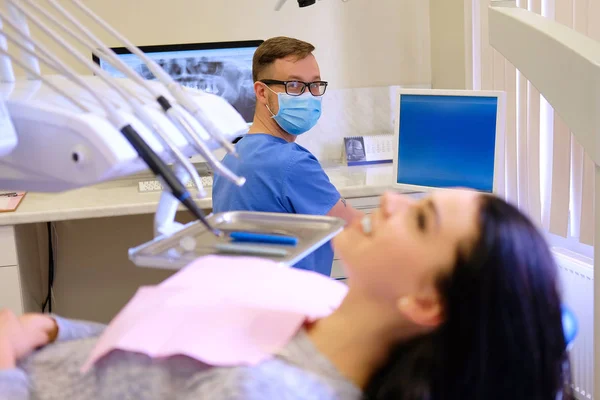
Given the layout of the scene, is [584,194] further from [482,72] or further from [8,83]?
[8,83]

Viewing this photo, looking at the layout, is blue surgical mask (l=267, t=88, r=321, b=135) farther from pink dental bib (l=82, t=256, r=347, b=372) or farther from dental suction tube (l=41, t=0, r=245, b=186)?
dental suction tube (l=41, t=0, r=245, b=186)

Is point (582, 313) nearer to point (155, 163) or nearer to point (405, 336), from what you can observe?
point (405, 336)

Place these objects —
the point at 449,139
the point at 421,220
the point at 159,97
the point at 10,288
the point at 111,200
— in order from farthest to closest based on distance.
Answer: the point at 111,200, the point at 10,288, the point at 449,139, the point at 421,220, the point at 159,97

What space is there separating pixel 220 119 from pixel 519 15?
698 millimetres

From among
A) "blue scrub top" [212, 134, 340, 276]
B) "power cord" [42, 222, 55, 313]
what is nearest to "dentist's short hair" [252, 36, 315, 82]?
"blue scrub top" [212, 134, 340, 276]

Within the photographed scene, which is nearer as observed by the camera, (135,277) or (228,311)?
(228,311)

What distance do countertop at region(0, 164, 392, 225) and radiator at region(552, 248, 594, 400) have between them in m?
0.72

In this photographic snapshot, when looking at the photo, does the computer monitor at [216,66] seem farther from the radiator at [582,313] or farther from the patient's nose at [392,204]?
the patient's nose at [392,204]

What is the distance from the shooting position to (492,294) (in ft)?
2.72

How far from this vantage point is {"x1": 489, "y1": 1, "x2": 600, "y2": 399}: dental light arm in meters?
0.95

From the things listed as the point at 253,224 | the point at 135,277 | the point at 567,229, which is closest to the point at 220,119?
the point at 253,224

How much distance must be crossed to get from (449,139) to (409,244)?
1191 mm

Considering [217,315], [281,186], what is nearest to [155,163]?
[217,315]

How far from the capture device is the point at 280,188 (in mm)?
1677
